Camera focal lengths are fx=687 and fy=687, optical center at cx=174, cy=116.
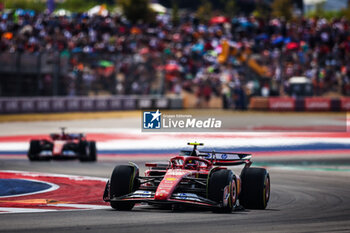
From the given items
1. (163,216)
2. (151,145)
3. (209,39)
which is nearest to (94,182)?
(163,216)

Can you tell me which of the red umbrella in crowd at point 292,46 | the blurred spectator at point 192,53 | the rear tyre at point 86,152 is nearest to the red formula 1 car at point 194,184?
the rear tyre at point 86,152

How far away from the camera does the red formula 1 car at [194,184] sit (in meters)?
9.16

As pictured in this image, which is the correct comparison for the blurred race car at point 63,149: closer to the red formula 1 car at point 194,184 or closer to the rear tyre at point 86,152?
the rear tyre at point 86,152

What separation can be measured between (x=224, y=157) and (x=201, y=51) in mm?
32075

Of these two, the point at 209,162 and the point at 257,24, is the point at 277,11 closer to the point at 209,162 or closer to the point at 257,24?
the point at 257,24

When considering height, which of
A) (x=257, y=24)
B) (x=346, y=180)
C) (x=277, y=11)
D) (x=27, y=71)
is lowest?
(x=346, y=180)

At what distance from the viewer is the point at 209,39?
145 feet

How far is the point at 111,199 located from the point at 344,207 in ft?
11.6

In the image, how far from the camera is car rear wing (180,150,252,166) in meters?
10.5

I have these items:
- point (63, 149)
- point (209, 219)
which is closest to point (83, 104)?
point (63, 149)

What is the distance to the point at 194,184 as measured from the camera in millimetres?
9562

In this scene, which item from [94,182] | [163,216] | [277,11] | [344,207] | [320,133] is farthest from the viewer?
[277,11]

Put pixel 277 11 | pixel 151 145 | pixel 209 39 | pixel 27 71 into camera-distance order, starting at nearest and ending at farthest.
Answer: pixel 151 145, pixel 27 71, pixel 209 39, pixel 277 11

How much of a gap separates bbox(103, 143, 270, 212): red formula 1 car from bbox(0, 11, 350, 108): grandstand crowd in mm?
26254
